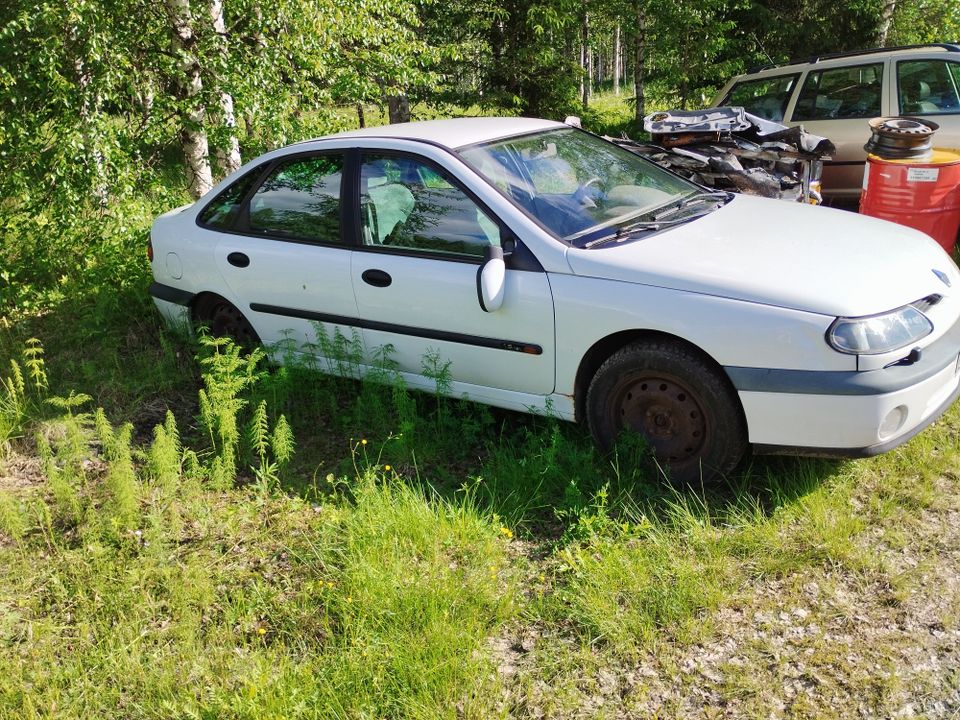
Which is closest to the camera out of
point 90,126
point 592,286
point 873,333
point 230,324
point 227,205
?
point 873,333

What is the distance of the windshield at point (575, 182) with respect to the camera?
4.13 meters

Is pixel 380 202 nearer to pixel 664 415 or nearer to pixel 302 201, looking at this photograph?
pixel 302 201

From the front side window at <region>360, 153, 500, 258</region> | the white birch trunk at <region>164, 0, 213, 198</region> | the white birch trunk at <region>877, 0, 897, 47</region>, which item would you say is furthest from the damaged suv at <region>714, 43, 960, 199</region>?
the white birch trunk at <region>164, 0, 213, 198</region>

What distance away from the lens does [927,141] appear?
6.20 metres

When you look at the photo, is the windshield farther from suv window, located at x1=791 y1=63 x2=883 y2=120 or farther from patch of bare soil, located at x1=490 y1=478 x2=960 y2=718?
suv window, located at x1=791 y1=63 x2=883 y2=120

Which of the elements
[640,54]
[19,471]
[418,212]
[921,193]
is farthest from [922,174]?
[640,54]

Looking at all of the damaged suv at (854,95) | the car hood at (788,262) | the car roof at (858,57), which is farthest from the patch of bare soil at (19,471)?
the car roof at (858,57)

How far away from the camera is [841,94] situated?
8.63 meters

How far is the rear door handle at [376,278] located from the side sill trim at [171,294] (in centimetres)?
157

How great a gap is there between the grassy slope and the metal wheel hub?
0.41ft

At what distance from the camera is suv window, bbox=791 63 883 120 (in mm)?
8375

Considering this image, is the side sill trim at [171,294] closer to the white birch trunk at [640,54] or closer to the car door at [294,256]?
the car door at [294,256]

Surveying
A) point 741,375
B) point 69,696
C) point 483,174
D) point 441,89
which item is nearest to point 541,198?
point 483,174

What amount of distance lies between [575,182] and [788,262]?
4.14 feet
